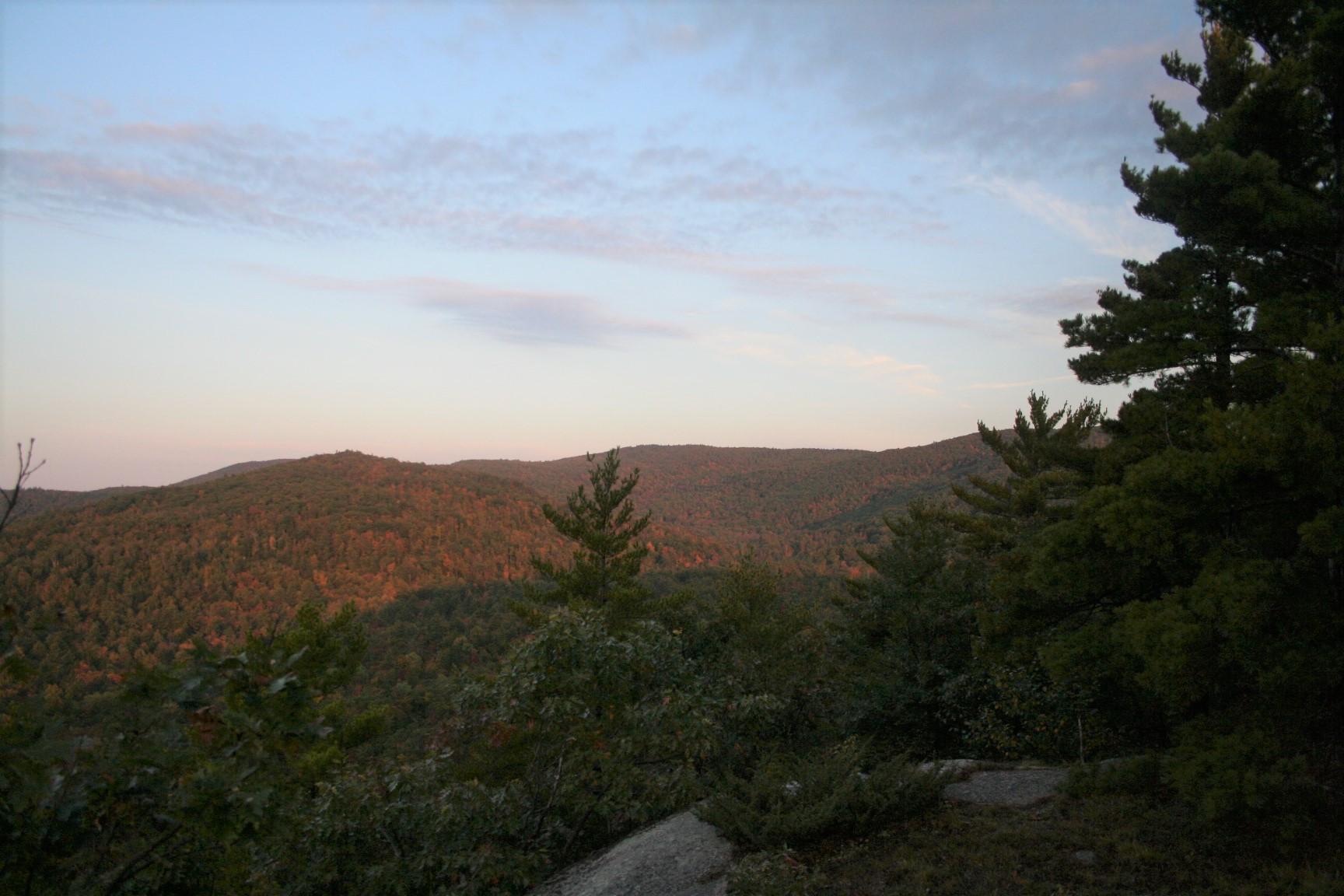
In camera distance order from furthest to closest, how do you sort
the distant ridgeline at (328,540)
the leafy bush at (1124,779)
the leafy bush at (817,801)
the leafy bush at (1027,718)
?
the distant ridgeline at (328,540) → the leafy bush at (1027,718) → the leafy bush at (1124,779) → the leafy bush at (817,801)

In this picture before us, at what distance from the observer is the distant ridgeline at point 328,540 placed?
60.5 meters

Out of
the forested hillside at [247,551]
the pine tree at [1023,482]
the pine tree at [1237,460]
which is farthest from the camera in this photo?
the forested hillside at [247,551]

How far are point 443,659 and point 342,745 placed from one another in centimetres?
2817

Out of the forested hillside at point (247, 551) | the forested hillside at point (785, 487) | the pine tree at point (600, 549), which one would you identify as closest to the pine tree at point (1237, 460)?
the pine tree at point (600, 549)

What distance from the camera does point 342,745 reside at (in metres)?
16.7

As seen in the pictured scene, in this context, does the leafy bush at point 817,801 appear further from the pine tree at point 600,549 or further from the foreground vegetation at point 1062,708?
the pine tree at point 600,549

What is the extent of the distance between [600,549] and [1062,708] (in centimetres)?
1392

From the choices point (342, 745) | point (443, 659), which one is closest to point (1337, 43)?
point (342, 745)

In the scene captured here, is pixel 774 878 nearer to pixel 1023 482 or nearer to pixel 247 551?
pixel 1023 482

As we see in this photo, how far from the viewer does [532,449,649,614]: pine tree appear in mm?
20188

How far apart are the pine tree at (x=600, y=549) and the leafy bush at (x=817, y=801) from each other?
13407 millimetres

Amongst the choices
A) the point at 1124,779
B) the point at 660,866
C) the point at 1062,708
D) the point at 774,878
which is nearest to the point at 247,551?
the point at 660,866

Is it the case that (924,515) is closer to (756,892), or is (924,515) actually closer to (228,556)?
(756,892)

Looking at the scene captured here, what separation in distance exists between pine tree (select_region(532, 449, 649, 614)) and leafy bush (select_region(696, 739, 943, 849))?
13.4m
